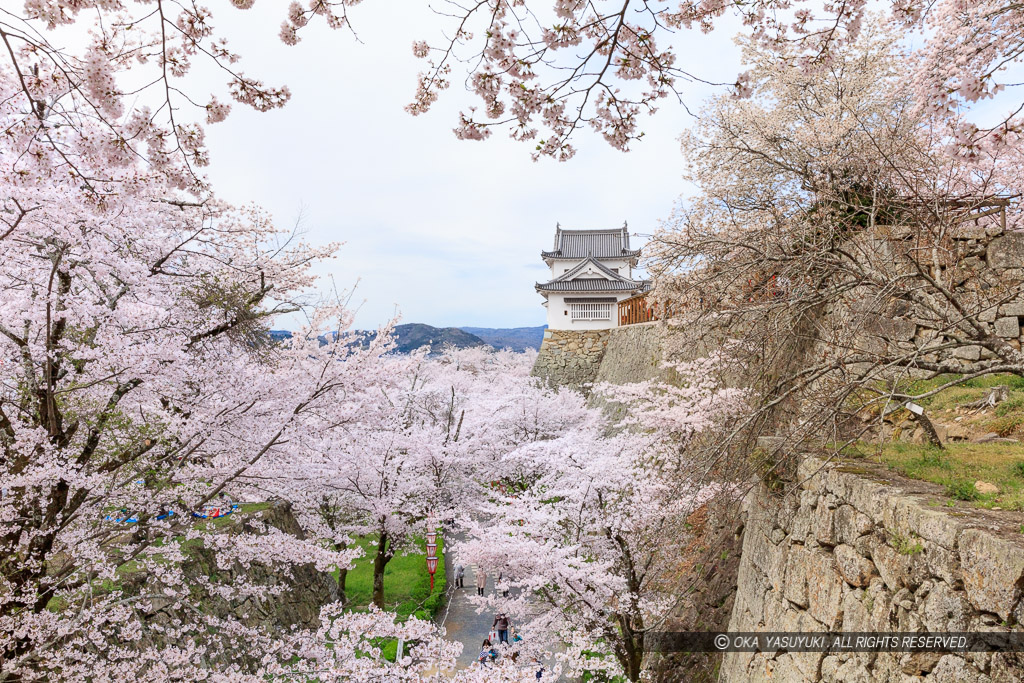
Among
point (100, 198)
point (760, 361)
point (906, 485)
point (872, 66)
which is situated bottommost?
point (906, 485)

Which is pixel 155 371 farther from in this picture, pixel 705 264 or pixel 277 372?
pixel 705 264

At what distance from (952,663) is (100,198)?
5248 millimetres

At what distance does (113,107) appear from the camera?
2.43 m

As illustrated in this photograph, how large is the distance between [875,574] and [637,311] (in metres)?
13.7

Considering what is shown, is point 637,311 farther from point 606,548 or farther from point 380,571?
point 380,571

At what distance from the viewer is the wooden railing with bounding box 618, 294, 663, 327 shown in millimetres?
15400

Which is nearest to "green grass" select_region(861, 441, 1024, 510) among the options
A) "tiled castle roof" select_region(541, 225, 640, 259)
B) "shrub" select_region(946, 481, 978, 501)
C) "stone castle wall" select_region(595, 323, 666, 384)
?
"shrub" select_region(946, 481, 978, 501)

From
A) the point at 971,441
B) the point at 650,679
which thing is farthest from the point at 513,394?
→ the point at 971,441

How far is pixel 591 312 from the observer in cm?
2358

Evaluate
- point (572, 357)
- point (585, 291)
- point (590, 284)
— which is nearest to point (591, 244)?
point (590, 284)

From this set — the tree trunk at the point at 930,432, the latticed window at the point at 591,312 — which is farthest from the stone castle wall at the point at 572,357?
the tree trunk at the point at 930,432

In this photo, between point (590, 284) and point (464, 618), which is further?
point (590, 284)

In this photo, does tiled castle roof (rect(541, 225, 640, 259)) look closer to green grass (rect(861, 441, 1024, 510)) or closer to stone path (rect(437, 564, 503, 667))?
stone path (rect(437, 564, 503, 667))

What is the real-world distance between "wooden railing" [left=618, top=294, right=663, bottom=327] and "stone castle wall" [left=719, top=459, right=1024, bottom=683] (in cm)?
1014
